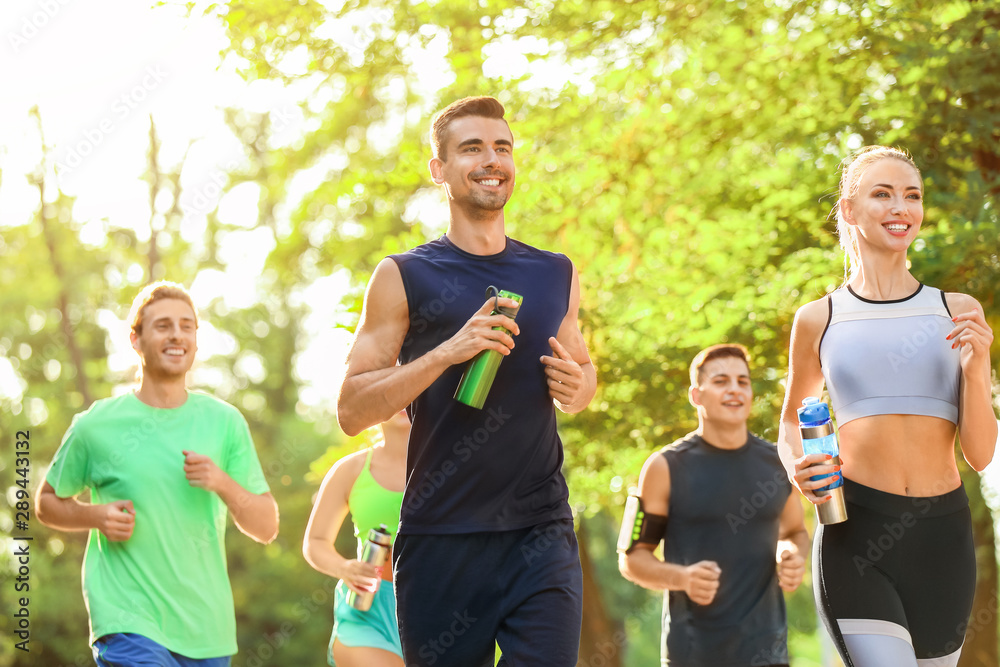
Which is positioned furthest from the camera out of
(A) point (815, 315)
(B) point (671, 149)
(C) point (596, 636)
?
(C) point (596, 636)

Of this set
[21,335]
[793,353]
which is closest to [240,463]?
[793,353]

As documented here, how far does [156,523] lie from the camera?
16.3ft

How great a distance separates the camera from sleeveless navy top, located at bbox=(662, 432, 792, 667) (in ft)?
18.5

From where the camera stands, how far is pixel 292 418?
29.9 m

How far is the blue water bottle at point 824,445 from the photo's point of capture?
12.4 ft

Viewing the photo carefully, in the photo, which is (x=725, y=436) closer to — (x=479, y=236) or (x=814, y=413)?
(x=814, y=413)

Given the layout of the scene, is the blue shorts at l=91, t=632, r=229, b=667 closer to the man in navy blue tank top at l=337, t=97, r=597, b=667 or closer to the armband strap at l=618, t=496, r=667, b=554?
the man in navy blue tank top at l=337, t=97, r=597, b=667

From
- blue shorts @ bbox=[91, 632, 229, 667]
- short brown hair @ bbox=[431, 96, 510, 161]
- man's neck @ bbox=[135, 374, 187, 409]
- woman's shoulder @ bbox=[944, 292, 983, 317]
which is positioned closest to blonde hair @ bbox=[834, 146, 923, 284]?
woman's shoulder @ bbox=[944, 292, 983, 317]

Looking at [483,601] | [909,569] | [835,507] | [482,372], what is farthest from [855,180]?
[483,601]

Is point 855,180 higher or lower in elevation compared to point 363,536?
higher

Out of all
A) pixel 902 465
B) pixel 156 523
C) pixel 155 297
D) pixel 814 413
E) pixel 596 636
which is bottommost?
pixel 596 636

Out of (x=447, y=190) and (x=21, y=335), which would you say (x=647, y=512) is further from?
(x=21, y=335)

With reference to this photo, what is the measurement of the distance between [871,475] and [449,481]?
1509mm

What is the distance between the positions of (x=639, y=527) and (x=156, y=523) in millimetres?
2580
